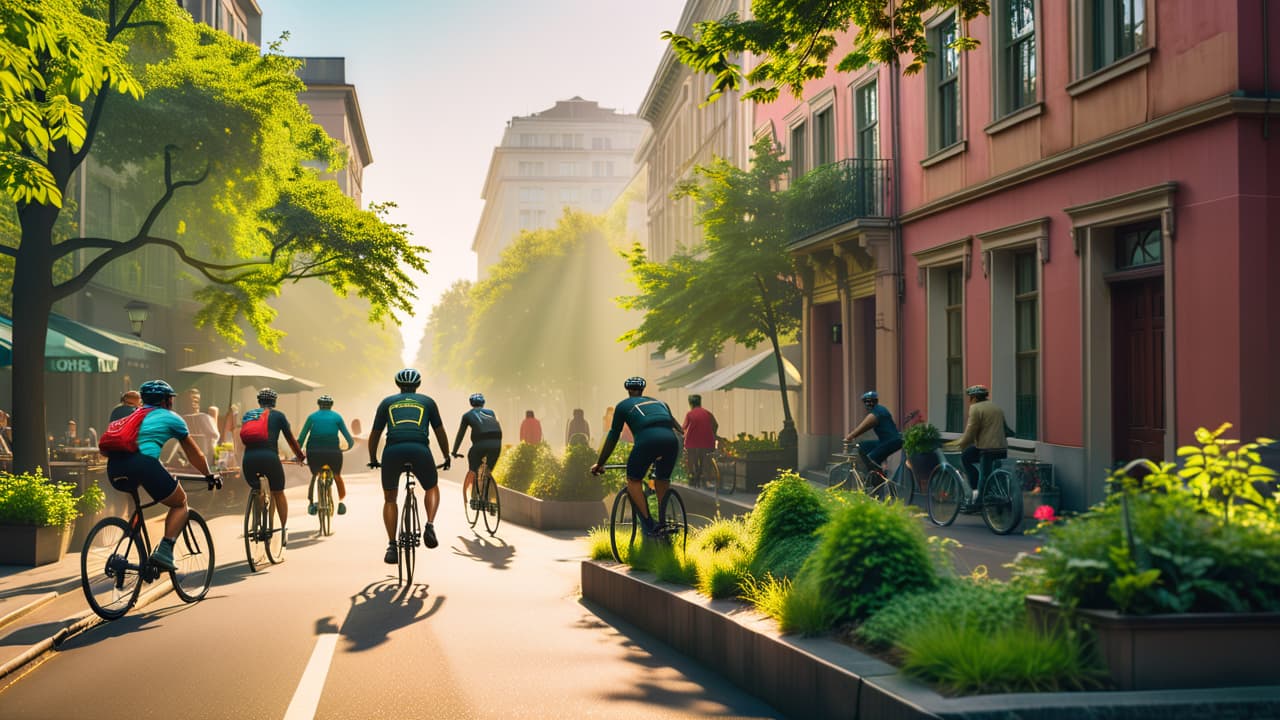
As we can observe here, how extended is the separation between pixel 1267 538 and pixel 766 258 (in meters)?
19.9

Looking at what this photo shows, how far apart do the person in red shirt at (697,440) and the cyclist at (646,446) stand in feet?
40.3

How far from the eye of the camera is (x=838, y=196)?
2319 centimetres

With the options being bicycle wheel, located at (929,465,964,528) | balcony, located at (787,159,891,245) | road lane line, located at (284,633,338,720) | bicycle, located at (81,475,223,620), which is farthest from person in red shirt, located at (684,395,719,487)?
road lane line, located at (284,633,338,720)

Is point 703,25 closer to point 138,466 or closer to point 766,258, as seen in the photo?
point 138,466

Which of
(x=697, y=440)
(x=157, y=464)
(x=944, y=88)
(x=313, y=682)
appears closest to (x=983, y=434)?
(x=944, y=88)

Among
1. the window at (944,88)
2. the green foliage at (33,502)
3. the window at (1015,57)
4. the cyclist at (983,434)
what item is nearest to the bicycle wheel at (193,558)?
the green foliage at (33,502)

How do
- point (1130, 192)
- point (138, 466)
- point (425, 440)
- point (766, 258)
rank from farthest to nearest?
point (766, 258) → point (1130, 192) → point (425, 440) → point (138, 466)

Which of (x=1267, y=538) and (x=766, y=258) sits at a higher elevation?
(x=766, y=258)

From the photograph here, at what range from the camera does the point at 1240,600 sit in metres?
5.41

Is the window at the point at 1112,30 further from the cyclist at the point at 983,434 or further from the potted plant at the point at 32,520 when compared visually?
the potted plant at the point at 32,520

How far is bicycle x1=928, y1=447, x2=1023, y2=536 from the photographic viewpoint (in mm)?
14328

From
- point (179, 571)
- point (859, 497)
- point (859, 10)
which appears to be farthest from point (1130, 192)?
point (179, 571)

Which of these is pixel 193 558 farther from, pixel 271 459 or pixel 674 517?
pixel 674 517

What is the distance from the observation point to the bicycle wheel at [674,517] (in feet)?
37.7
